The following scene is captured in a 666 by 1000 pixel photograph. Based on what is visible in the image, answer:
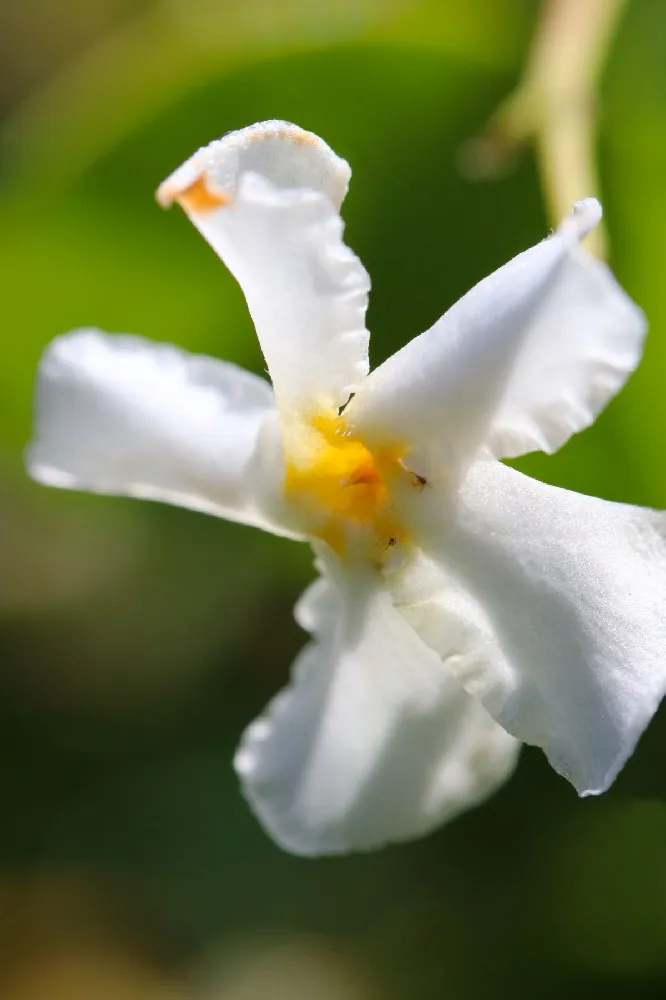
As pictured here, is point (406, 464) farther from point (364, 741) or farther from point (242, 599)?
point (242, 599)

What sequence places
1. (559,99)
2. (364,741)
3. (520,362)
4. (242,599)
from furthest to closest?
(242,599)
(559,99)
(364,741)
(520,362)

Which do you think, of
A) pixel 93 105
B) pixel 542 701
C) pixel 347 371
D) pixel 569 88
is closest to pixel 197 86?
pixel 93 105

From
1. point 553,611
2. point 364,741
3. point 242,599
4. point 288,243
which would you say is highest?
point 288,243

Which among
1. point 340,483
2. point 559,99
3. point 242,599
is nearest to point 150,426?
point 340,483

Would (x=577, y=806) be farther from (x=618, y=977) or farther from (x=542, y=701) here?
(x=542, y=701)

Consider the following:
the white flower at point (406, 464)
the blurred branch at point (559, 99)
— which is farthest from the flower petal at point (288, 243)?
the blurred branch at point (559, 99)

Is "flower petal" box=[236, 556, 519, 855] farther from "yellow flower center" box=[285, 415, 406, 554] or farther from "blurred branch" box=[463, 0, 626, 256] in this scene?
"blurred branch" box=[463, 0, 626, 256]
